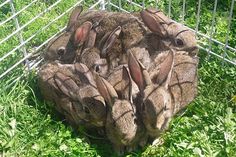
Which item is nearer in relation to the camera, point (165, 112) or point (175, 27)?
point (165, 112)

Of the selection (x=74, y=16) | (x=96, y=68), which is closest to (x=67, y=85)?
(x=96, y=68)

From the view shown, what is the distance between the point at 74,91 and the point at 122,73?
1.57 ft

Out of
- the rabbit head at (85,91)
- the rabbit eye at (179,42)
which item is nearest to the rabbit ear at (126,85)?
the rabbit head at (85,91)

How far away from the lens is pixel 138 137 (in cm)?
471

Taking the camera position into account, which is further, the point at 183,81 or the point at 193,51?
the point at 193,51

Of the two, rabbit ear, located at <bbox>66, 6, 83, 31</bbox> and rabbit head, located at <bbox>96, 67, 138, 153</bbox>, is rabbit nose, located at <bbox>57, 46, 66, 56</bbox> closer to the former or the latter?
rabbit ear, located at <bbox>66, 6, 83, 31</bbox>

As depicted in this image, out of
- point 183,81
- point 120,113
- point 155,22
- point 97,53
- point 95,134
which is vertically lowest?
point 95,134

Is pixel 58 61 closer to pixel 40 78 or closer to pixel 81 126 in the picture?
pixel 40 78

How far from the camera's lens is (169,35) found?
532 centimetres

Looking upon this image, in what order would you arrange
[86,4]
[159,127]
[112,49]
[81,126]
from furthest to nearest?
[86,4] → [112,49] → [81,126] → [159,127]

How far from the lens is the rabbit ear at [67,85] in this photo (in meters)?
4.88

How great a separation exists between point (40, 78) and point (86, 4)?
1.44 meters

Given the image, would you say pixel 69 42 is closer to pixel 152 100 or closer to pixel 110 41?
pixel 110 41

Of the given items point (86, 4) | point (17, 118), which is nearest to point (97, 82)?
point (17, 118)
